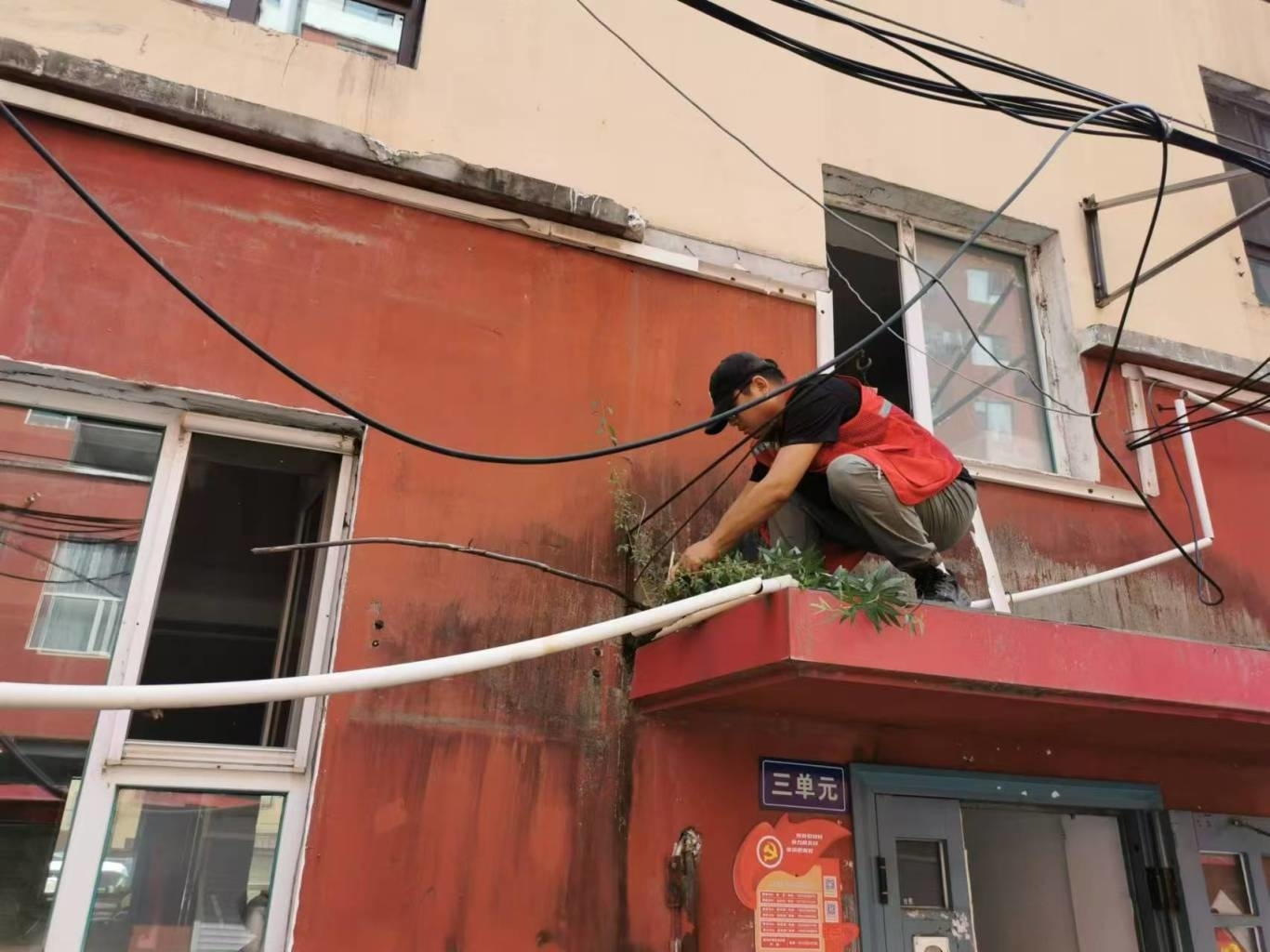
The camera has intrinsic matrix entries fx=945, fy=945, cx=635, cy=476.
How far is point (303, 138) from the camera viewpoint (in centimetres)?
381

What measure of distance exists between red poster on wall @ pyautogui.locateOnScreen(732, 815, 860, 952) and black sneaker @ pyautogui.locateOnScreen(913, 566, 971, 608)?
3.20 feet

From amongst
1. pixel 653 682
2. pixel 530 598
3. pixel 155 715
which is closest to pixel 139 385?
pixel 155 715

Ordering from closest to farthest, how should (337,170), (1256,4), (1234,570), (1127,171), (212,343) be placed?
(212,343) < (337,170) < (1234,570) < (1127,171) < (1256,4)

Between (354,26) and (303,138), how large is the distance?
0.90 m

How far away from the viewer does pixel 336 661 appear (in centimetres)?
324

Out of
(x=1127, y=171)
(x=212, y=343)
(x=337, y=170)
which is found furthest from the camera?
(x=1127, y=171)

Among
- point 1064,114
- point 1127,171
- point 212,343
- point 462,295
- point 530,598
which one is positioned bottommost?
point 530,598

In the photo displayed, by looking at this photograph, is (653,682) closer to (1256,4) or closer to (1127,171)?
(1127,171)

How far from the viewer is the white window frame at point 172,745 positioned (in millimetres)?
2920

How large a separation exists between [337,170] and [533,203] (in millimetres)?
824

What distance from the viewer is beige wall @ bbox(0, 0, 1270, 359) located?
397cm

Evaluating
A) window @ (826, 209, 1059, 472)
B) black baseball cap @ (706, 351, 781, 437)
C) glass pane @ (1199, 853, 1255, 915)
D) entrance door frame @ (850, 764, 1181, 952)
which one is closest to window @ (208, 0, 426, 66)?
black baseball cap @ (706, 351, 781, 437)

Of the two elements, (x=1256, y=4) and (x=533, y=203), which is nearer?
(x=533, y=203)

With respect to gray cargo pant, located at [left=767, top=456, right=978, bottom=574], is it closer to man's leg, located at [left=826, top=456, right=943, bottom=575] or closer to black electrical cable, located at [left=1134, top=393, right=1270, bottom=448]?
man's leg, located at [left=826, top=456, right=943, bottom=575]
